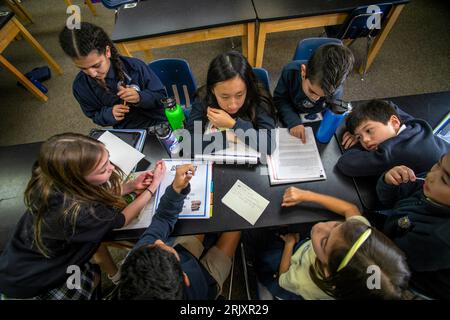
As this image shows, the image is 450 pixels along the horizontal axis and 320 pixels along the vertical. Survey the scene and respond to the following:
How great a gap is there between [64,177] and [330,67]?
1.21 meters

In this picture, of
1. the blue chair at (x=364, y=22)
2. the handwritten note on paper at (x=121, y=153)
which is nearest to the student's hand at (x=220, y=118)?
the handwritten note on paper at (x=121, y=153)

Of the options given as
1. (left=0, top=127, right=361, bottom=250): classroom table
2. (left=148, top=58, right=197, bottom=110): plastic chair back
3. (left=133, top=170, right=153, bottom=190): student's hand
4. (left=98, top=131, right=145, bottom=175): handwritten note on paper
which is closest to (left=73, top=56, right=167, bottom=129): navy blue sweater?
(left=148, top=58, right=197, bottom=110): plastic chair back

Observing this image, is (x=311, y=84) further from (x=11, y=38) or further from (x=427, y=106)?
(x=11, y=38)

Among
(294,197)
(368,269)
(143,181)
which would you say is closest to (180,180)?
(143,181)

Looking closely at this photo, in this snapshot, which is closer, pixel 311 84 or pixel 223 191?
pixel 223 191

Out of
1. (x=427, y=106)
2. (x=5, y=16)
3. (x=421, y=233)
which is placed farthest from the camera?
(x=5, y=16)

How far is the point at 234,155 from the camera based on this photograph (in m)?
1.07

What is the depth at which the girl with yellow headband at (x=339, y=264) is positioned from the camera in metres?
0.62

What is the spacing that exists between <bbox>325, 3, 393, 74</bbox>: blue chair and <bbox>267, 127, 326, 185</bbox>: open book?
4.22 ft

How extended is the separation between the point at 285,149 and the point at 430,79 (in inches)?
89.9

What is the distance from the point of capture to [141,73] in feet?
4.74

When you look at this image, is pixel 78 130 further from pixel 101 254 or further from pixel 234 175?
pixel 234 175

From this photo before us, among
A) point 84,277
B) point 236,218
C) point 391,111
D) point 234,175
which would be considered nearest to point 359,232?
point 236,218

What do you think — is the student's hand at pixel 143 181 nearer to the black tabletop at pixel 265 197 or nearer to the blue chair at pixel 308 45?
the black tabletop at pixel 265 197
